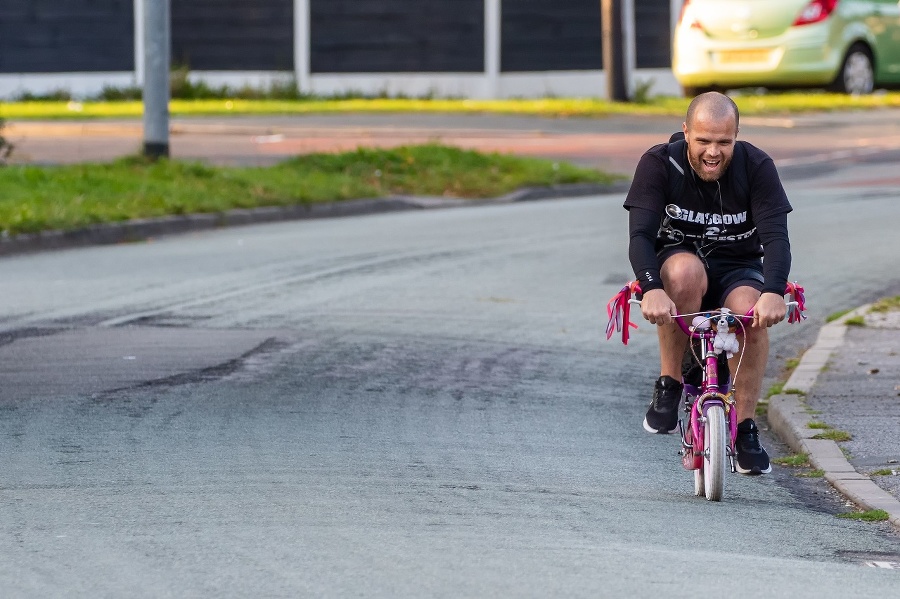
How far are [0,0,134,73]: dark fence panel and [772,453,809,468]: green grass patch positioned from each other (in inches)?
1235

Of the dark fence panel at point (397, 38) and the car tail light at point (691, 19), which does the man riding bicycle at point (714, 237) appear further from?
the dark fence panel at point (397, 38)

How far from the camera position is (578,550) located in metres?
5.91

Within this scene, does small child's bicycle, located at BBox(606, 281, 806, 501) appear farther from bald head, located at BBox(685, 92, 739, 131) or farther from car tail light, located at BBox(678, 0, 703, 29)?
car tail light, located at BBox(678, 0, 703, 29)

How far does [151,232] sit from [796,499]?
34.5 feet

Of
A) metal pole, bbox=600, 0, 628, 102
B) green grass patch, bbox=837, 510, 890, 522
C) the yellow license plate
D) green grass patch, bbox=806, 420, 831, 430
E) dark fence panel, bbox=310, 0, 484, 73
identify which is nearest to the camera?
the yellow license plate

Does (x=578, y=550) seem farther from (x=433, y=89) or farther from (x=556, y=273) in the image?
(x=433, y=89)

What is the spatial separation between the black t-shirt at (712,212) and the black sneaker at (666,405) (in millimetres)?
542

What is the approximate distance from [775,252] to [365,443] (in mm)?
2113

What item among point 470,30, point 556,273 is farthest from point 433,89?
point 556,273

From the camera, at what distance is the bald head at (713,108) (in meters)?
6.58

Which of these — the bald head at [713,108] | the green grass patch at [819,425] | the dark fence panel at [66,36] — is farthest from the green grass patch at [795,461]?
the dark fence panel at [66,36]

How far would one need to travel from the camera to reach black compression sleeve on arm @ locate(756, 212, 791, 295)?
6.60 meters

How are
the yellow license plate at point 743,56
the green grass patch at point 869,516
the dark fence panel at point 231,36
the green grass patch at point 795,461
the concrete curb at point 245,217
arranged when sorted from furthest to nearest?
the dark fence panel at point 231,36 < the concrete curb at point 245,217 < the green grass patch at point 795,461 < the green grass patch at point 869,516 < the yellow license plate at point 743,56

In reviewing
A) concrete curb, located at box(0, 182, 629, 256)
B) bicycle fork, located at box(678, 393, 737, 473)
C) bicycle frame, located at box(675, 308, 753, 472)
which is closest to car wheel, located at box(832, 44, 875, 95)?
bicycle frame, located at box(675, 308, 753, 472)
